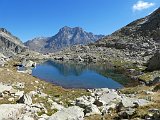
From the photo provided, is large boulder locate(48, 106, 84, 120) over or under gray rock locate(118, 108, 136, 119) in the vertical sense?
under

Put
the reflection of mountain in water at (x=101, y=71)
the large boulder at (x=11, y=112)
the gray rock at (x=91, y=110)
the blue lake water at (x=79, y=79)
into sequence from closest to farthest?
the large boulder at (x=11, y=112)
the gray rock at (x=91, y=110)
the blue lake water at (x=79, y=79)
the reflection of mountain in water at (x=101, y=71)

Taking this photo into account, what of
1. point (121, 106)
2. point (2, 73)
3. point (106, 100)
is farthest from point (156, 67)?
point (121, 106)

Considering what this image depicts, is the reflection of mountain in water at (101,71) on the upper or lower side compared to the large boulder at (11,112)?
upper

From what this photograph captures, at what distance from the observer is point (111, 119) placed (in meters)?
19.4

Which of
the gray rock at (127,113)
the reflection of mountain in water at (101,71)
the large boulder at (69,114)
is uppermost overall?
the reflection of mountain in water at (101,71)

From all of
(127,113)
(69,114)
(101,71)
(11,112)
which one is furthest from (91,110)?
(101,71)

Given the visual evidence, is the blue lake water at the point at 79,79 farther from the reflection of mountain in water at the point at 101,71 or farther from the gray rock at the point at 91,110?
the gray rock at the point at 91,110

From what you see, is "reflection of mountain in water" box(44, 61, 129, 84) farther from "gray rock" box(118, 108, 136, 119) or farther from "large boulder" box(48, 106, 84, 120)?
"gray rock" box(118, 108, 136, 119)

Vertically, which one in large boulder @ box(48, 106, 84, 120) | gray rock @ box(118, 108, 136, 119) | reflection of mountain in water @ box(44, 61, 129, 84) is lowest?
large boulder @ box(48, 106, 84, 120)

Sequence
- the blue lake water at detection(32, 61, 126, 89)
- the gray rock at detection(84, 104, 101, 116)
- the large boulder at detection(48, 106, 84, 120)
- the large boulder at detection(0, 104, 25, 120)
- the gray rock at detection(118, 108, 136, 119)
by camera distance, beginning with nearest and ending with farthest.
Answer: the gray rock at detection(118, 108, 136, 119) → the large boulder at detection(0, 104, 25, 120) → the large boulder at detection(48, 106, 84, 120) → the gray rock at detection(84, 104, 101, 116) → the blue lake water at detection(32, 61, 126, 89)

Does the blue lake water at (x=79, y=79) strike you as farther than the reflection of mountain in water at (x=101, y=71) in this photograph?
No

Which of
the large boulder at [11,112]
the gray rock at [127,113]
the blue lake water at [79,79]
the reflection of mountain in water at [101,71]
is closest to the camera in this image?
the gray rock at [127,113]

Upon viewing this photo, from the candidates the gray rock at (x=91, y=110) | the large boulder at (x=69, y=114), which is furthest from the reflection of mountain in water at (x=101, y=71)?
the large boulder at (x=69, y=114)

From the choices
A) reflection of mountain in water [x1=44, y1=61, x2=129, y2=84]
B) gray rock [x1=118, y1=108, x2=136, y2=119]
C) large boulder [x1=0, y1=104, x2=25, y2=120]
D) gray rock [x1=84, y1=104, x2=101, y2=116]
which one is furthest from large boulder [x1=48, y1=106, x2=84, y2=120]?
reflection of mountain in water [x1=44, y1=61, x2=129, y2=84]
